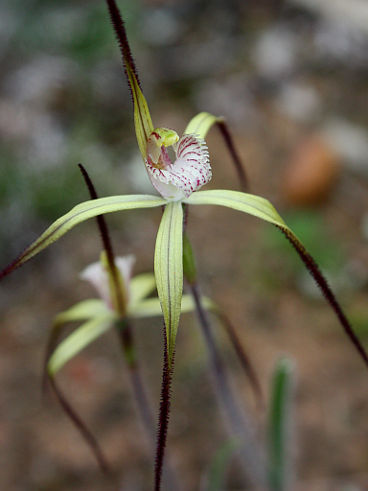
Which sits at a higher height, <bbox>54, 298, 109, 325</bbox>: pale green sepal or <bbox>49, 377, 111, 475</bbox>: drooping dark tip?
<bbox>54, 298, 109, 325</bbox>: pale green sepal

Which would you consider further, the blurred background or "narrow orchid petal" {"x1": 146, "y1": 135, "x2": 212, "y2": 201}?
the blurred background

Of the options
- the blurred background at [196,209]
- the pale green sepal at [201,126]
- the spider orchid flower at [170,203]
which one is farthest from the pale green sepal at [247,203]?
the blurred background at [196,209]

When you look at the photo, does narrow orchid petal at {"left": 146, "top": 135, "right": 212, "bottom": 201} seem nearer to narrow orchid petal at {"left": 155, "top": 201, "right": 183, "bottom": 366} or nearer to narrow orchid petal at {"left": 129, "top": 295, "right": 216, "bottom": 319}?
narrow orchid petal at {"left": 155, "top": 201, "right": 183, "bottom": 366}

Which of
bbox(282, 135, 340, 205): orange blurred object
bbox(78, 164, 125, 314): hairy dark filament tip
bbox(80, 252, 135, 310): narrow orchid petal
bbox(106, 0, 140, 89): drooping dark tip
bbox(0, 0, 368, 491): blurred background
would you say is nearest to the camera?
bbox(106, 0, 140, 89): drooping dark tip

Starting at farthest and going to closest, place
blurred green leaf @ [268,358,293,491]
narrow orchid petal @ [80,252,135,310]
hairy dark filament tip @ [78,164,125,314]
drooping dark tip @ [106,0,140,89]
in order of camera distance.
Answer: blurred green leaf @ [268,358,293,491]
narrow orchid petal @ [80,252,135,310]
hairy dark filament tip @ [78,164,125,314]
drooping dark tip @ [106,0,140,89]

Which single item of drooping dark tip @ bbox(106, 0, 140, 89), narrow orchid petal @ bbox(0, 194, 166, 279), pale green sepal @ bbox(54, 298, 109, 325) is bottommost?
pale green sepal @ bbox(54, 298, 109, 325)

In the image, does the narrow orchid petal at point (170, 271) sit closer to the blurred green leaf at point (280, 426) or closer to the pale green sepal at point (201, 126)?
the pale green sepal at point (201, 126)

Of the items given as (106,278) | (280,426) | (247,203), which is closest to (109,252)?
(106,278)

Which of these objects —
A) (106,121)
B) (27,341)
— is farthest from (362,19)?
(27,341)

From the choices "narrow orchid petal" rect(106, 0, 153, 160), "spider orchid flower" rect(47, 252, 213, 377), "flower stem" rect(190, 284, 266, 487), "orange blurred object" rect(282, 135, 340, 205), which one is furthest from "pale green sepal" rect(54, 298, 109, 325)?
"orange blurred object" rect(282, 135, 340, 205)
